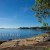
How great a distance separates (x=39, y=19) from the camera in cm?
3338

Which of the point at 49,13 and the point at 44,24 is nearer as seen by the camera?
the point at 49,13

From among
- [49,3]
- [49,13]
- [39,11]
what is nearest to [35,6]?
[39,11]

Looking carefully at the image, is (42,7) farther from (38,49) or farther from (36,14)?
(38,49)

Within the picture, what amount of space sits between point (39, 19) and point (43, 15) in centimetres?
194

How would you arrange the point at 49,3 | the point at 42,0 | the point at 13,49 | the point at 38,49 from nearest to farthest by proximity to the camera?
the point at 38,49, the point at 13,49, the point at 49,3, the point at 42,0

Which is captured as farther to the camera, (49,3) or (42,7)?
(42,7)

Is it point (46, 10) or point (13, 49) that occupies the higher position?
point (46, 10)

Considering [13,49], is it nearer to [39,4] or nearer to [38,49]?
[38,49]

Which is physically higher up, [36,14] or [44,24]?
[36,14]

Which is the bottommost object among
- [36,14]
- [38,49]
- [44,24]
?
[38,49]

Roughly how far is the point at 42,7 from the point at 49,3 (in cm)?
403

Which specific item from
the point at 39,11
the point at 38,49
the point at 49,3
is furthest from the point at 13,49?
the point at 39,11

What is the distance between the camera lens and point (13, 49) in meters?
15.5

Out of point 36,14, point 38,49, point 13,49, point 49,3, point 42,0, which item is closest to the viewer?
point 38,49
